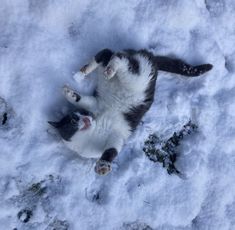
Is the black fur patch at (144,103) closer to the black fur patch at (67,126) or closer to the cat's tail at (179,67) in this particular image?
the cat's tail at (179,67)

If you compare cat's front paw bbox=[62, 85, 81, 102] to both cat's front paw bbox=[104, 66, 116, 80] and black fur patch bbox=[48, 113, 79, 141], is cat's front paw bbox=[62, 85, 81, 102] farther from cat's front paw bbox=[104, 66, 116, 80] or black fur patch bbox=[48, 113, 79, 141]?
cat's front paw bbox=[104, 66, 116, 80]

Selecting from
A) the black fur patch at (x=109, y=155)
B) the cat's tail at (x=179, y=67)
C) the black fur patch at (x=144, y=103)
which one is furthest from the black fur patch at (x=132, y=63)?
the black fur patch at (x=109, y=155)

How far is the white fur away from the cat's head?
3.4 inches

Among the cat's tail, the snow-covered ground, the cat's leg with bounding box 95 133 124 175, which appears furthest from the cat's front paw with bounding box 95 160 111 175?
the cat's tail

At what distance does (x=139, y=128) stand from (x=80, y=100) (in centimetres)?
87

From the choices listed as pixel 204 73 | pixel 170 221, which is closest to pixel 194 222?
pixel 170 221

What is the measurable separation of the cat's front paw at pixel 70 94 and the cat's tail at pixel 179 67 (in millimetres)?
1067

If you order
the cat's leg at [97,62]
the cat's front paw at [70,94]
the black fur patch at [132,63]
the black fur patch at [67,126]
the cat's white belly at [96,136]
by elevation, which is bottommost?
the cat's white belly at [96,136]

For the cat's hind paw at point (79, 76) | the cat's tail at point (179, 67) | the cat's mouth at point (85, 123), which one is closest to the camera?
the cat's mouth at point (85, 123)

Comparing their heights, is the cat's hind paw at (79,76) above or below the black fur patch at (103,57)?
below

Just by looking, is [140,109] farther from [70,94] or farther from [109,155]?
[70,94]

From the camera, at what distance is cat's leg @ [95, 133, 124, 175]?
3.65 m

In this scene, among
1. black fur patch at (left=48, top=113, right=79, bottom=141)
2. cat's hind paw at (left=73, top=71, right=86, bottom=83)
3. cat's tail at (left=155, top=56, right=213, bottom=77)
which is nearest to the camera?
black fur patch at (left=48, top=113, right=79, bottom=141)

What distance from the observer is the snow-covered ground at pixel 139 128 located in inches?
157
